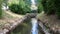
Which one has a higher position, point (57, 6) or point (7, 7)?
point (57, 6)

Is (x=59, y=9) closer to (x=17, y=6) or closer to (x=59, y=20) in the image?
(x=59, y=20)

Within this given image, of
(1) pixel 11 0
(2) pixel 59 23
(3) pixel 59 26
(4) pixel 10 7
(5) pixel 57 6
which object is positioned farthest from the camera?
(1) pixel 11 0

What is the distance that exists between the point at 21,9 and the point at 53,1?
2476cm

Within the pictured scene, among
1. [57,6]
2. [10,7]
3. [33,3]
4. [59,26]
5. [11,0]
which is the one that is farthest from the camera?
[33,3]

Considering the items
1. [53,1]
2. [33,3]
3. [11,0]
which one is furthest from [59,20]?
[33,3]

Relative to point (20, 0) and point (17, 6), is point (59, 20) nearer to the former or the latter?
point (17, 6)

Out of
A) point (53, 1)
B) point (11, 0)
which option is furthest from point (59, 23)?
point (11, 0)

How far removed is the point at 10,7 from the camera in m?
44.8

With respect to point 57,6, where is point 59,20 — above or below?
below

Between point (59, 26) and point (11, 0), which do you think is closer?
point (59, 26)

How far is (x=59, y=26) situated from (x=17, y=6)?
27.7 m

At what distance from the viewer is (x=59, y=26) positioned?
59.9 ft

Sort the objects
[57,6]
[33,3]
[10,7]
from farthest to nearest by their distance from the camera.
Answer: [33,3]
[10,7]
[57,6]

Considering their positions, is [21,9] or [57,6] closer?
[57,6]
